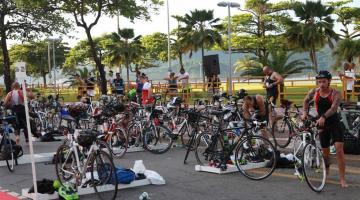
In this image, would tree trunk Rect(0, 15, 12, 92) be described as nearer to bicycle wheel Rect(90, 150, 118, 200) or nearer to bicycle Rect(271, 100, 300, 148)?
bicycle Rect(271, 100, 300, 148)

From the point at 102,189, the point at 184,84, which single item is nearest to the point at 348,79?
the point at 184,84

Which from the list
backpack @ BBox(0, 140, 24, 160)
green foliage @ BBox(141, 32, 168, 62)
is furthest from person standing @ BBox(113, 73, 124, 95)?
green foliage @ BBox(141, 32, 168, 62)

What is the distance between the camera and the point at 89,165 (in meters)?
7.25

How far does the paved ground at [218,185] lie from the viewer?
7.28 meters

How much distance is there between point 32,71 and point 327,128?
7387cm

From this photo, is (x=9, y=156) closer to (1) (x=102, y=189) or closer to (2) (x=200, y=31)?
(1) (x=102, y=189)

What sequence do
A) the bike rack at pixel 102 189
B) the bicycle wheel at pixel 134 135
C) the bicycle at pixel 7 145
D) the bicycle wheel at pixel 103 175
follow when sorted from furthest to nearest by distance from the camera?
the bicycle wheel at pixel 134 135
the bicycle at pixel 7 145
the bike rack at pixel 102 189
the bicycle wheel at pixel 103 175

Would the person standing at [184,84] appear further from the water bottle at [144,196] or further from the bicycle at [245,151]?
the water bottle at [144,196]

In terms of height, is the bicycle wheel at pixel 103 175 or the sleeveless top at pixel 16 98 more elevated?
the sleeveless top at pixel 16 98

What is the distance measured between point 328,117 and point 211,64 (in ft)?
38.2

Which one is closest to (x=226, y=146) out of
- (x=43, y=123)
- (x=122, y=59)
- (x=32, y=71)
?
(x=43, y=123)

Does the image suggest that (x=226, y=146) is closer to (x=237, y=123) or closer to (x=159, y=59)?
(x=237, y=123)

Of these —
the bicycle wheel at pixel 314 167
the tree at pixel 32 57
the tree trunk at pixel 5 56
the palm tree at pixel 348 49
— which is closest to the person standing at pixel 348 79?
the bicycle wheel at pixel 314 167

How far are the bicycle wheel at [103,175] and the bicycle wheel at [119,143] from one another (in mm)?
3537
